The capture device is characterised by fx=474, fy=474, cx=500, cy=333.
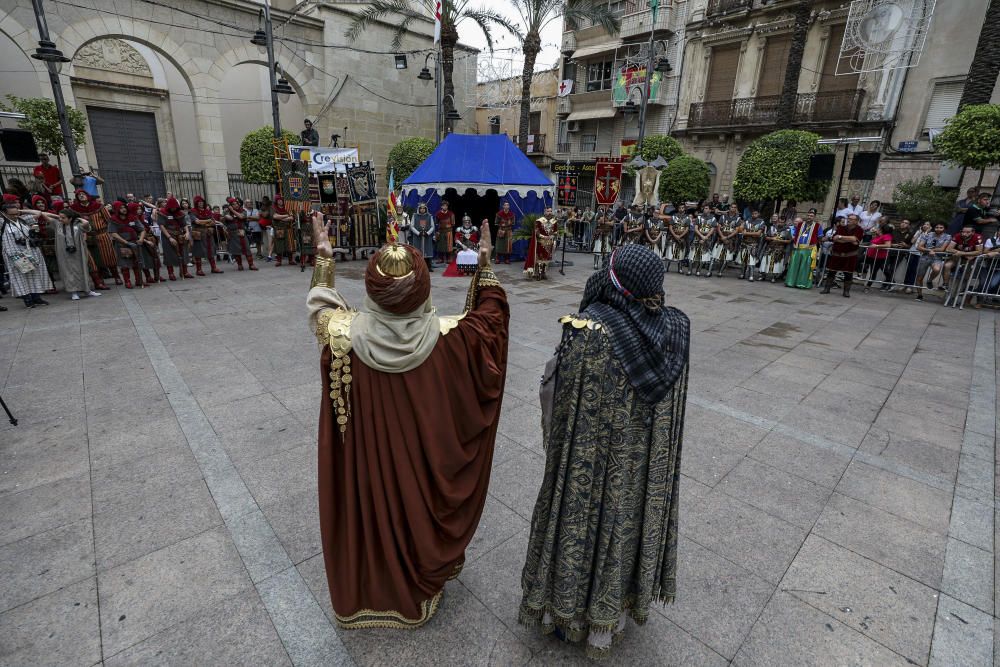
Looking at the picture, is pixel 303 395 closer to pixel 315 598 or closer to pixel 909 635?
pixel 315 598

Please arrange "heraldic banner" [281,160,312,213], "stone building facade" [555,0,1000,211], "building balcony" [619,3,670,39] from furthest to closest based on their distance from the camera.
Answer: "building balcony" [619,3,670,39] → "stone building facade" [555,0,1000,211] → "heraldic banner" [281,160,312,213]

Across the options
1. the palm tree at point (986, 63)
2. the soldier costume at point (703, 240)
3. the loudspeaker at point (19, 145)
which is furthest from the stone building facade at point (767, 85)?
the loudspeaker at point (19, 145)

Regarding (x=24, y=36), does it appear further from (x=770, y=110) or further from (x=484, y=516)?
(x=770, y=110)

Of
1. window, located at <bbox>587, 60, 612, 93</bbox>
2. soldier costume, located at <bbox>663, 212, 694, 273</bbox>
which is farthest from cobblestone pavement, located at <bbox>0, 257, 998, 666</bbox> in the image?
window, located at <bbox>587, 60, 612, 93</bbox>

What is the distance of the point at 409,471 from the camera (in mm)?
2072

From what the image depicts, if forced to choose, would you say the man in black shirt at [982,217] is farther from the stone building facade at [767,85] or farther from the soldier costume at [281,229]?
Answer: the soldier costume at [281,229]

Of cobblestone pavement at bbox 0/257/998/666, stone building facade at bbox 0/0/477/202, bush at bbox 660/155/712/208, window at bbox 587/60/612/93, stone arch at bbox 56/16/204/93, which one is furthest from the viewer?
window at bbox 587/60/612/93

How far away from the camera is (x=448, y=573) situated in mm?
2344

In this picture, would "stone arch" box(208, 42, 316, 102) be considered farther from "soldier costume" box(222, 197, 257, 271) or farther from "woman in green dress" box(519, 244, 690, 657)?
"woman in green dress" box(519, 244, 690, 657)

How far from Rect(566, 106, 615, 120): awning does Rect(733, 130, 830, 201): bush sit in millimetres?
10755

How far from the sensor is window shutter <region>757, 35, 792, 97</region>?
1808 centimetres

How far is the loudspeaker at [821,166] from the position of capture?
12.9 meters

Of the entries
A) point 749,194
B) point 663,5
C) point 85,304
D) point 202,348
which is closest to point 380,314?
point 202,348

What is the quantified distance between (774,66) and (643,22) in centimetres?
665
